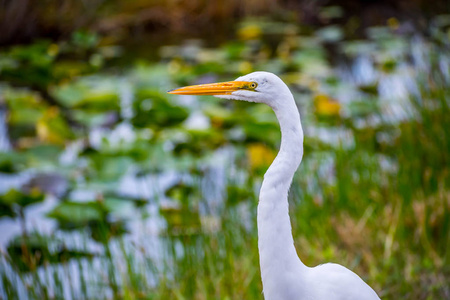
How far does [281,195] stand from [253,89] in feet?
0.72

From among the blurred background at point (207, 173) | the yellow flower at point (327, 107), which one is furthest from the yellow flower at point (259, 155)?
the yellow flower at point (327, 107)

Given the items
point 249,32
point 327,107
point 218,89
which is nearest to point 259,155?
point 327,107

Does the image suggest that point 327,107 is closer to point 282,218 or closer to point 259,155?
point 259,155

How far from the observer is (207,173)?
3154 mm

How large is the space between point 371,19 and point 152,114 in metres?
4.55

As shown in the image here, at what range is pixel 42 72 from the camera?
14.1ft

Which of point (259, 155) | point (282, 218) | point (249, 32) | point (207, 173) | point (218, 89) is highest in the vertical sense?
point (218, 89)

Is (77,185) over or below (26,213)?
over

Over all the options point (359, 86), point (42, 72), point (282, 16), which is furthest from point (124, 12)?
point (359, 86)

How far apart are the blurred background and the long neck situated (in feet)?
2.55

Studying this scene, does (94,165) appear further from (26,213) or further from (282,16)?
(282,16)

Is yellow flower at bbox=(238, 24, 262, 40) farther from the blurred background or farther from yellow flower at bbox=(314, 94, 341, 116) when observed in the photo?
yellow flower at bbox=(314, 94, 341, 116)

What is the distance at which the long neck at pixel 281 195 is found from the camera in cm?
103

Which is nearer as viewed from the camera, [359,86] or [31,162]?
[31,162]
